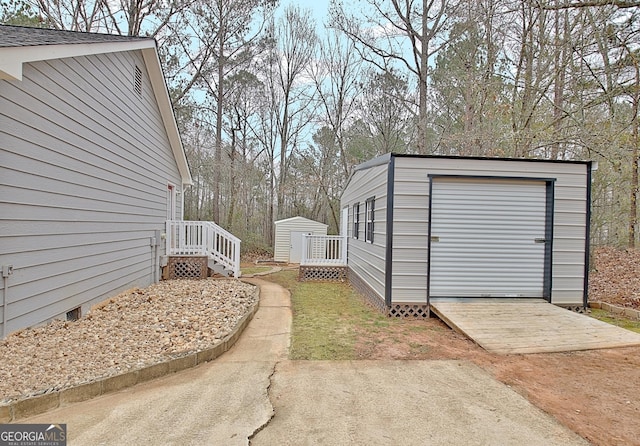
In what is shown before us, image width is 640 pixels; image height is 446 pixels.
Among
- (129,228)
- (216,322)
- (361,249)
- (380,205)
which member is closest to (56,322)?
(216,322)

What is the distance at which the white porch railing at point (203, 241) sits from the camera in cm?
996

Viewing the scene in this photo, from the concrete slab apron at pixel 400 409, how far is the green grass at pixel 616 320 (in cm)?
343

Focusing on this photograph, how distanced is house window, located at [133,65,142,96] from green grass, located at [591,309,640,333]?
384 inches

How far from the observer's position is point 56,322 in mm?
4852

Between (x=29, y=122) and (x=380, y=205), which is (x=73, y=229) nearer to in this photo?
(x=29, y=122)

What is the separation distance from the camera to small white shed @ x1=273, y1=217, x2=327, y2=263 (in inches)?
698

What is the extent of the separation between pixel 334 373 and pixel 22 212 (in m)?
3.96

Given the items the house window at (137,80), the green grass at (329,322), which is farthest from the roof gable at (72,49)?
the green grass at (329,322)

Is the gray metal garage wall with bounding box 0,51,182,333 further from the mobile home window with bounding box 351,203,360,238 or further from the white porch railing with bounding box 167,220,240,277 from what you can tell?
the mobile home window with bounding box 351,203,360,238

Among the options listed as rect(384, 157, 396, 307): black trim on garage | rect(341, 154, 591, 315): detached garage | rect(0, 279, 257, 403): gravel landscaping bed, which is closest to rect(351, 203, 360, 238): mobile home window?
rect(341, 154, 591, 315): detached garage

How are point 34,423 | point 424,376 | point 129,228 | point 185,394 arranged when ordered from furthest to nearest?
point 129,228
point 424,376
point 185,394
point 34,423

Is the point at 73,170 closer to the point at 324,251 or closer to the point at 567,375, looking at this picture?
the point at 567,375

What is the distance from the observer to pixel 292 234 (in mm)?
17734

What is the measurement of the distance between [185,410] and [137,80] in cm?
725
